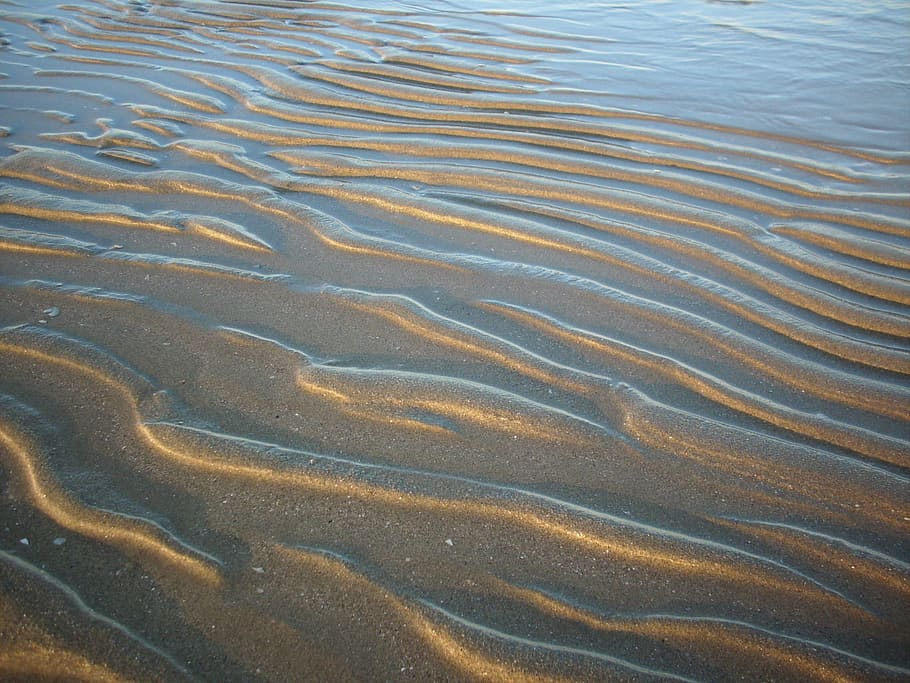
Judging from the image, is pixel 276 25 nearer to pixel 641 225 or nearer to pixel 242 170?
pixel 242 170

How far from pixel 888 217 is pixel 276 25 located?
5797 millimetres

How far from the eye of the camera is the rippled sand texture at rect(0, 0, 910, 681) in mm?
1516

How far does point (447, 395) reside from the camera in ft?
7.08

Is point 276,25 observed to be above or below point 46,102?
above

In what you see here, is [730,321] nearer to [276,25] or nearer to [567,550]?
[567,550]

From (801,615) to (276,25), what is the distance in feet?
22.6

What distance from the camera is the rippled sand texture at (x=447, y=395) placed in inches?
59.7

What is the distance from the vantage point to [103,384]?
213 centimetres

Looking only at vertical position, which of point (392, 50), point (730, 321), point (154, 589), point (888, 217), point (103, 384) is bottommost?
point (154, 589)

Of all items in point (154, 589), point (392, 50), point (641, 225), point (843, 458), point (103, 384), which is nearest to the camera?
point (154, 589)

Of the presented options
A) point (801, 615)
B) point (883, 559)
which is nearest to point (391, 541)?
point (801, 615)

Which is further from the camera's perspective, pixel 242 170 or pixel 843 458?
pixel 242 170

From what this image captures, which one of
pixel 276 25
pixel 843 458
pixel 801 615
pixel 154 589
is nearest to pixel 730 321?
pixel 843 458

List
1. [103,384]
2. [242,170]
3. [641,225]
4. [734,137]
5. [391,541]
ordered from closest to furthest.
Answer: [391,541] → [103,384] → [641,225] → [242,170] → [734,137]
